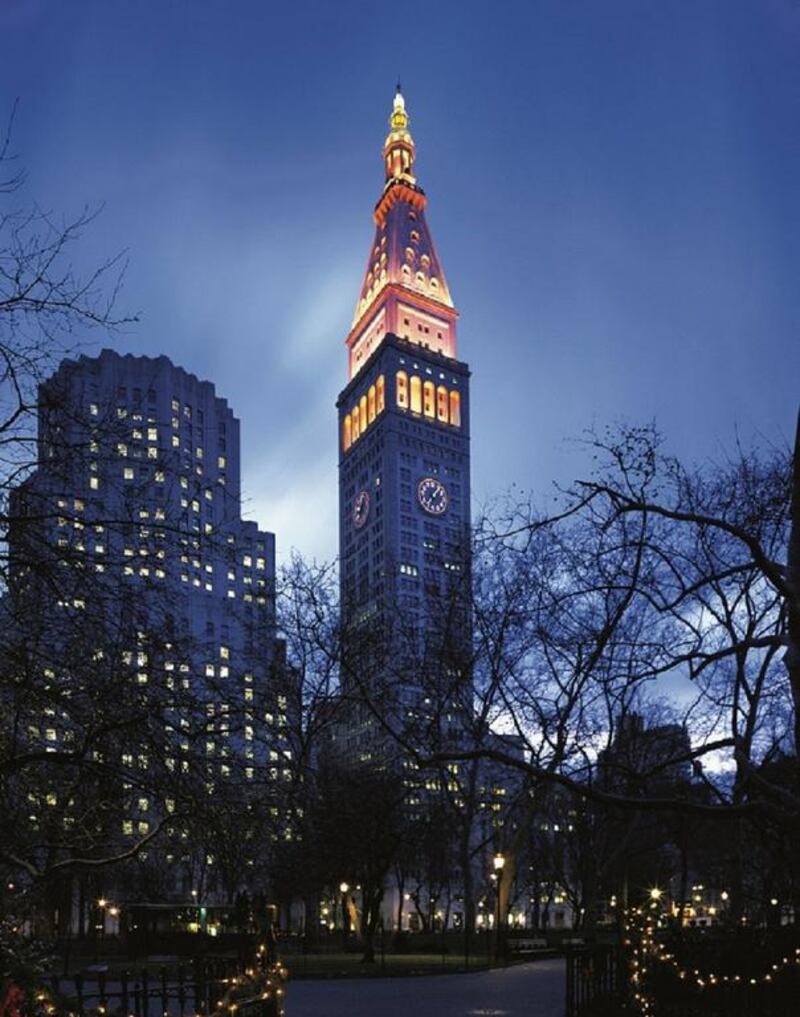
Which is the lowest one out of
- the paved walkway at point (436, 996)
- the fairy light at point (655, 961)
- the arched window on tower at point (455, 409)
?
the paved walkway at point (436, 996)

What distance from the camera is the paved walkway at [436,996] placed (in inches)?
707

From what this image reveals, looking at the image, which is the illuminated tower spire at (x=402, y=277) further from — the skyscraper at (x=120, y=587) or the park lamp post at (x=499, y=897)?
the skyscraper at (x=120, y=587)

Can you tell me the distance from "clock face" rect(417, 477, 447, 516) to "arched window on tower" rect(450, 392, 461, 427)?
1804 cm

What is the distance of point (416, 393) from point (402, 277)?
77.9ft

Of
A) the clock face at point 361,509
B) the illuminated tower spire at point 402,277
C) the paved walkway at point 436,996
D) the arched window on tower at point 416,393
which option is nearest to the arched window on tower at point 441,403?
the arched window on tower at point 416,393

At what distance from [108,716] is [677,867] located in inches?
2852

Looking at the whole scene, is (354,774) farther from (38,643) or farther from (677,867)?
(677,867)

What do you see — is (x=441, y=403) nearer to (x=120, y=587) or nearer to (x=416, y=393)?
(x=416, y=393)

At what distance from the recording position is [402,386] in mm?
166875

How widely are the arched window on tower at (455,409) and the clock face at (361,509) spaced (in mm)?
21749

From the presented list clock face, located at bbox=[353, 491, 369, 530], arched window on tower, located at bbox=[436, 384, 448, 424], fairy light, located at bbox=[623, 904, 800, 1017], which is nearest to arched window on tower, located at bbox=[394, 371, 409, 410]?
arched window on tower, located at bbox=[436, 384, 448, 424]

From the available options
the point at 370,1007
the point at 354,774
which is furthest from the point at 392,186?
the point at 370,1007

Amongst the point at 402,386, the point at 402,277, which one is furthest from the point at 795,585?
the point at 402,277

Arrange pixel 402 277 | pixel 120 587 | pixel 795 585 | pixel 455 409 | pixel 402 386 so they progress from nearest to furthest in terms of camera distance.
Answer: pixel 795 585 < pixel 120 587 < pixel 402 386 < pixel 455 409 < pixel 402 277
